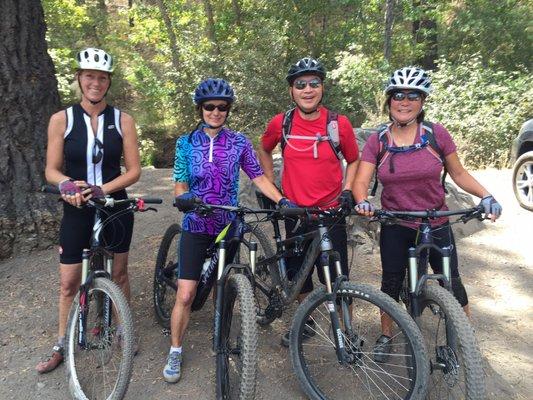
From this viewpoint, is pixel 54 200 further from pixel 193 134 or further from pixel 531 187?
pixel 531 187

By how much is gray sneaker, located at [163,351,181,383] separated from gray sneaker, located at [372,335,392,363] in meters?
1.42

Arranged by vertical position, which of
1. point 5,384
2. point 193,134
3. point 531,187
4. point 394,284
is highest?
point 193,134

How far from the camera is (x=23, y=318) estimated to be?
4293mm

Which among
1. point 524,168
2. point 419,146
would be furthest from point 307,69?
point 524,168

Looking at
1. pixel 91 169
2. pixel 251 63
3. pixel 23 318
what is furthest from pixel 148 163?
pixel 91 169

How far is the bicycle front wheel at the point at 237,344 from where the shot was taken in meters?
2.76

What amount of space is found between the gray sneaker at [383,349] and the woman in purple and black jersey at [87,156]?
2.04 metres

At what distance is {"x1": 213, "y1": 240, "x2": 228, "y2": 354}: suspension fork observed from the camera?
3.11 meters

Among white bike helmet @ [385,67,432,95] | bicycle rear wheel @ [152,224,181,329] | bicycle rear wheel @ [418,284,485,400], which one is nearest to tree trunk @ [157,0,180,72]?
bicycle rear wheel @ [152,224,181,329]

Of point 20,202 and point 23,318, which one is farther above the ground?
point 20,202

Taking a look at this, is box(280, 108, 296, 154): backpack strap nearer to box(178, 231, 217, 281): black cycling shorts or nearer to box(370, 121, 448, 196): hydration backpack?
box(370, 121, 448, 196): hydration backpack

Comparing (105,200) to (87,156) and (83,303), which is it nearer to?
(87,156)

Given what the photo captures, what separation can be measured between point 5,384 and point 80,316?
0.86 meters

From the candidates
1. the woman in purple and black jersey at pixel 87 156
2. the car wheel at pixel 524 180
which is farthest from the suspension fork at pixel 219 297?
the car wheel at pixel 524 180
